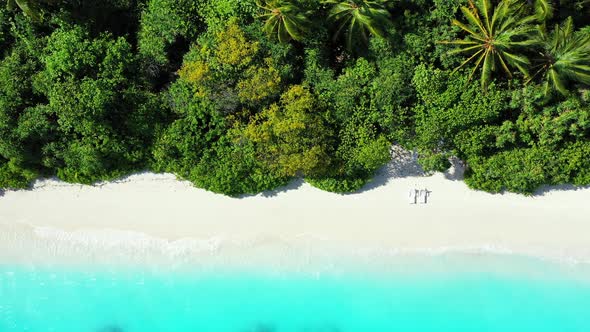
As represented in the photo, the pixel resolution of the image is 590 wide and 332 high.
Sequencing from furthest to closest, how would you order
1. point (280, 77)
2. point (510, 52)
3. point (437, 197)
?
1. point (437, 197)
2. point (280, 77)
3. point (510, 52)

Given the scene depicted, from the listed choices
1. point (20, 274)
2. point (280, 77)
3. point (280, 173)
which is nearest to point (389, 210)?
point (280, 173)

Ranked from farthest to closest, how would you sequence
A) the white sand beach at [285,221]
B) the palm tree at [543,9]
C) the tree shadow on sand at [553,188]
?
1. the white sand beach at [285,221]
2. the tree shadow on sand at [553,188]
3. the palm tree at [543,9]

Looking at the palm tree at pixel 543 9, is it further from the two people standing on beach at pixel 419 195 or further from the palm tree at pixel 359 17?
the two people standing on beach at pixel 419 195

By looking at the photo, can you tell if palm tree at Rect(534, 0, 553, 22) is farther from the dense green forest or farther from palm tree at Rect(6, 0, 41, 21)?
palm tree at Rect(6, 0, 41, 21)

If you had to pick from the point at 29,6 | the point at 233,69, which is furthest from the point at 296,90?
the point at 29,6

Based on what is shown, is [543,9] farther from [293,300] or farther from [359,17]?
[293,300]

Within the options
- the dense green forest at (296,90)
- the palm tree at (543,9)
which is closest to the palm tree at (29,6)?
the dense green forest at (296,90)

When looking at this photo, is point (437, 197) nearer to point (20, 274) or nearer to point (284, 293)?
point (284, 293)
